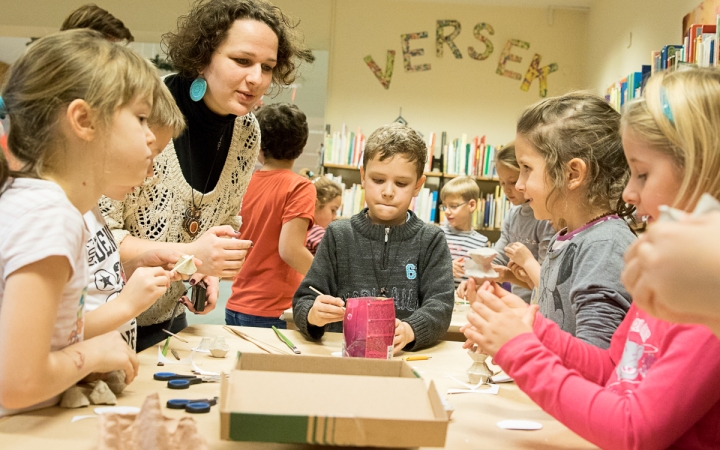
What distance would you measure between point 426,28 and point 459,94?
0.81 m

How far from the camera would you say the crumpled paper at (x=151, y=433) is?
2.98ft

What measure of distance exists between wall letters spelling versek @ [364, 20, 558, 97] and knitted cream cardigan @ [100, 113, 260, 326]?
5.18 m

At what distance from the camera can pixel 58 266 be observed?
104 centimetres

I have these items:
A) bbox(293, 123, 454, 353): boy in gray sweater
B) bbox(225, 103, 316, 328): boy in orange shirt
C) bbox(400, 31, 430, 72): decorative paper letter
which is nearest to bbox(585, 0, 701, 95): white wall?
bbox(400, 31, 430, 72): decorative paper letter

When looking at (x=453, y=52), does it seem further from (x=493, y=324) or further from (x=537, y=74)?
(x=493, y=324)

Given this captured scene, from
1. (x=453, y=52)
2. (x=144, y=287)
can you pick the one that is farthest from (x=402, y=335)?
(x=453, y=52)

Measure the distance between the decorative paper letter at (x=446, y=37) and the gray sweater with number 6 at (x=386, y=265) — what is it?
214 inches

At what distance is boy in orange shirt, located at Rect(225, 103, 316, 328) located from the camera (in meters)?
3.07

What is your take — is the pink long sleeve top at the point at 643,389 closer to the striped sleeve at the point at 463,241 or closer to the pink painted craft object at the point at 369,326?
the pink painted craft object at the point at 369,326

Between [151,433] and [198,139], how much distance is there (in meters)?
1.49

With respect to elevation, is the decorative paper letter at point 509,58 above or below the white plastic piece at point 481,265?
above

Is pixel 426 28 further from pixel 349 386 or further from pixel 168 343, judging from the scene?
pixel 349 386

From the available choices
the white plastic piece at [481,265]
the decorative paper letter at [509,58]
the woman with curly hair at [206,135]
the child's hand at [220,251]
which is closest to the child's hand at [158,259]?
the child's hand at [220,251]

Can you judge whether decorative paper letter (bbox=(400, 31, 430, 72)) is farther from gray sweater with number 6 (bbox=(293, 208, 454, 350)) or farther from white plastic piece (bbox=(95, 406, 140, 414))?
white plastic piece (bbox=(95, 406, 140, 414))
